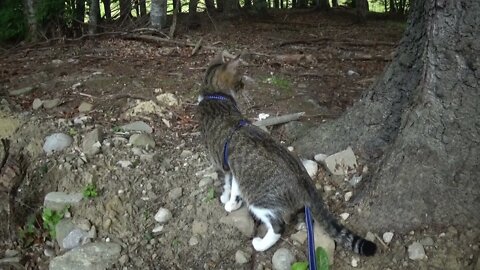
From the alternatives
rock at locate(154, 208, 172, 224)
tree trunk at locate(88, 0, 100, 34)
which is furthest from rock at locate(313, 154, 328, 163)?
tree trunk at locate(88, 0, 100, 34)

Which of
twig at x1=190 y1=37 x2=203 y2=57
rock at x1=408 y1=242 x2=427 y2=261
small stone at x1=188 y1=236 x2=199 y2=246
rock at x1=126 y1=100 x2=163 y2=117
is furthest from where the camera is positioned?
twig at x1=190 y1=37 x2=203 y2=57

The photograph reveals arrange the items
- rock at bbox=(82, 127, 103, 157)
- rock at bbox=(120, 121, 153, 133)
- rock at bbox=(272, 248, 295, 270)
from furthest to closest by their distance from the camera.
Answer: rock at bbox=(120, 121, 153, 133)
rock at bbox=(82, 127, 103, 157)
rock at bbox=(272, 248, 295, 270)

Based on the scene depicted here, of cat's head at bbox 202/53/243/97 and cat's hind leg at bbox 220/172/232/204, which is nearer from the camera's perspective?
cat's hind leg at bbox 220/172/232/204

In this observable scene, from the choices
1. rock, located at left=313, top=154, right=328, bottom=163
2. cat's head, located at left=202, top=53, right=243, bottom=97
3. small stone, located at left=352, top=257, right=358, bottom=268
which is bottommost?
small stone, located at left=352, top=257, right=358, bottom=268

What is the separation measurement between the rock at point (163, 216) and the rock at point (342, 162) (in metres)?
1.32

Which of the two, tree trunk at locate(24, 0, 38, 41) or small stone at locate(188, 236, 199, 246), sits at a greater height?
tree trunk at locate(24, 0, 38, 41)

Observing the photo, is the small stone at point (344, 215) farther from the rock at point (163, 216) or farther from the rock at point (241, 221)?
the rock at point (163, 216)

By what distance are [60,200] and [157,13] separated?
4.94 m

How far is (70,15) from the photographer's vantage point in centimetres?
833

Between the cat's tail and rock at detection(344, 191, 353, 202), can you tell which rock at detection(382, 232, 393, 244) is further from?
rock at detection(344, 191, 353, 202)

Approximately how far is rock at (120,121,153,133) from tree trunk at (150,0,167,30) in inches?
156

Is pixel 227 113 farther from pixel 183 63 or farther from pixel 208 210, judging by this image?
pixel 183 63

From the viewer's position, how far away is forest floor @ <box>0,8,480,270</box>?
11.2 feet

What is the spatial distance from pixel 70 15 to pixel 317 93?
512 cm
